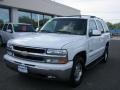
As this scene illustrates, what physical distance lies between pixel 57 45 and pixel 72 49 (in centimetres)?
43

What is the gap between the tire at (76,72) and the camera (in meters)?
4.90

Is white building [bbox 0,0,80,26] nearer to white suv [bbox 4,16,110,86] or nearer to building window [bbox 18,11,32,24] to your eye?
building window [bbox 18,11,32,24]

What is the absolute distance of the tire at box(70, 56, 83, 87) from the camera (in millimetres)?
4902

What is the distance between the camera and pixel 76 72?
523 centimetres

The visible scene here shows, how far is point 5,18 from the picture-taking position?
18.2m

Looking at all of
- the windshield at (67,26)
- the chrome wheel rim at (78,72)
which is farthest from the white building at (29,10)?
the chrome wheel rim at (78,72)

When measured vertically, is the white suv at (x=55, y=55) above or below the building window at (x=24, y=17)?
below

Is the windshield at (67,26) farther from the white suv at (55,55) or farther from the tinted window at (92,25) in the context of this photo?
the tinted window at (92,25)

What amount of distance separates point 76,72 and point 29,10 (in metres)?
17.1

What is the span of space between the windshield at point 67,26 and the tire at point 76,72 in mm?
985

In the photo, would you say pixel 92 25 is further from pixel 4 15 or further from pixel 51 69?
pixel 4 15

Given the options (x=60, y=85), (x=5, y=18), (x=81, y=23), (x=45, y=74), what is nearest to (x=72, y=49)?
(x=45, y=74)

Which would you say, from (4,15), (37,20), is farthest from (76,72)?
(37,20)

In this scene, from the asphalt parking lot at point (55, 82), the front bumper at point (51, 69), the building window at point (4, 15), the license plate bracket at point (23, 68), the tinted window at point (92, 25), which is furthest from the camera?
the building window at point (4, 15)
